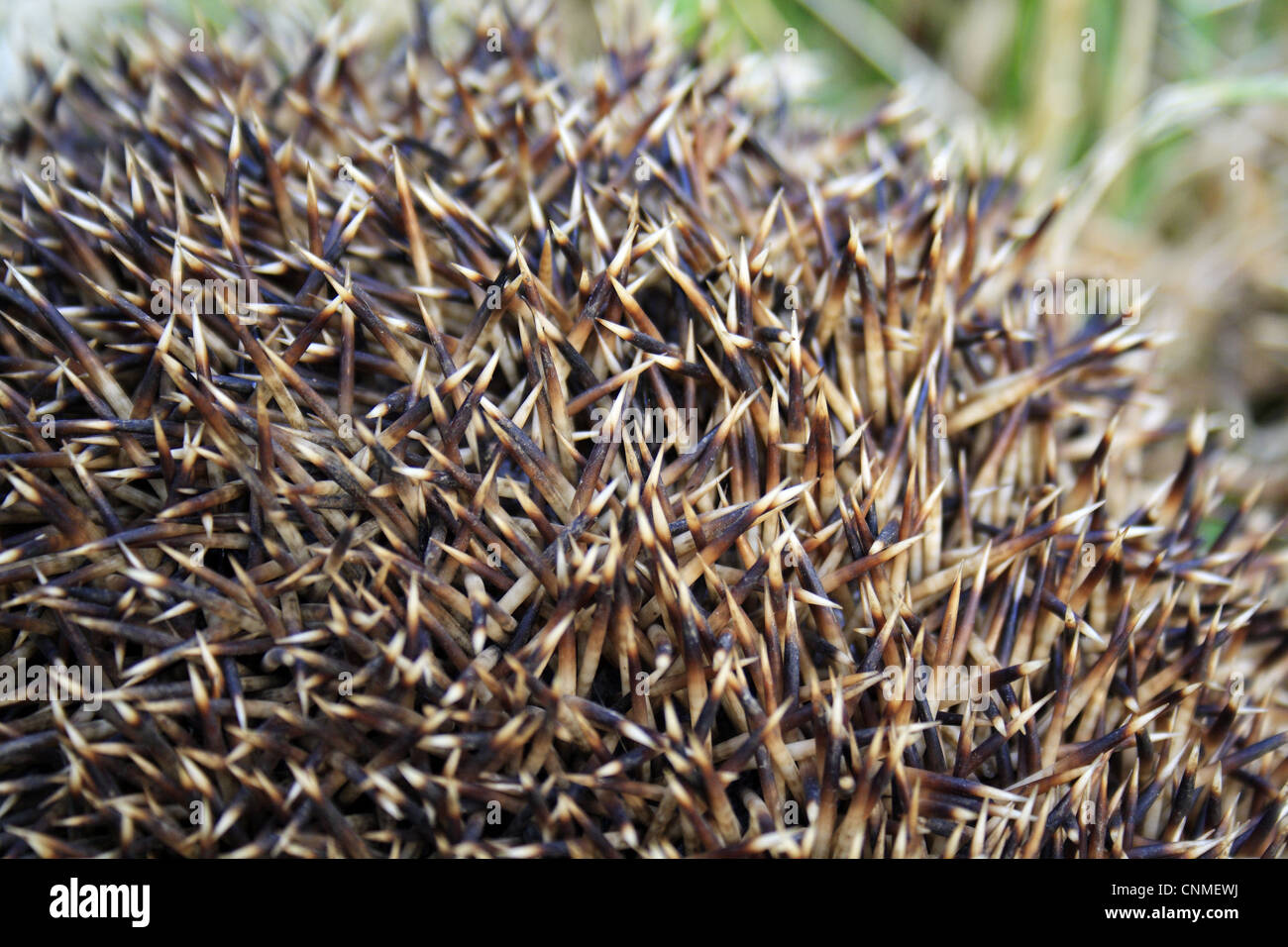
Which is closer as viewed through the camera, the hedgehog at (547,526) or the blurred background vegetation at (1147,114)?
the hedgehog at (547,526)

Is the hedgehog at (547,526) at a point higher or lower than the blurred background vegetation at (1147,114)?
lower

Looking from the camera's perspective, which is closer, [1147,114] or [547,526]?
[547,526]

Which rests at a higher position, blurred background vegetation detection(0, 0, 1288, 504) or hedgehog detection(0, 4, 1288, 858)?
blurred background vegetation detection(0, 0, 1288, 504)

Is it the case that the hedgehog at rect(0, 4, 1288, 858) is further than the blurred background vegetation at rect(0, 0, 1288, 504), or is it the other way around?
the blurred background vegetation at rect(0, 0, 1288, 504)

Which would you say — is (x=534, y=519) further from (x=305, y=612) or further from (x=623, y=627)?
(x=305, y=612)
